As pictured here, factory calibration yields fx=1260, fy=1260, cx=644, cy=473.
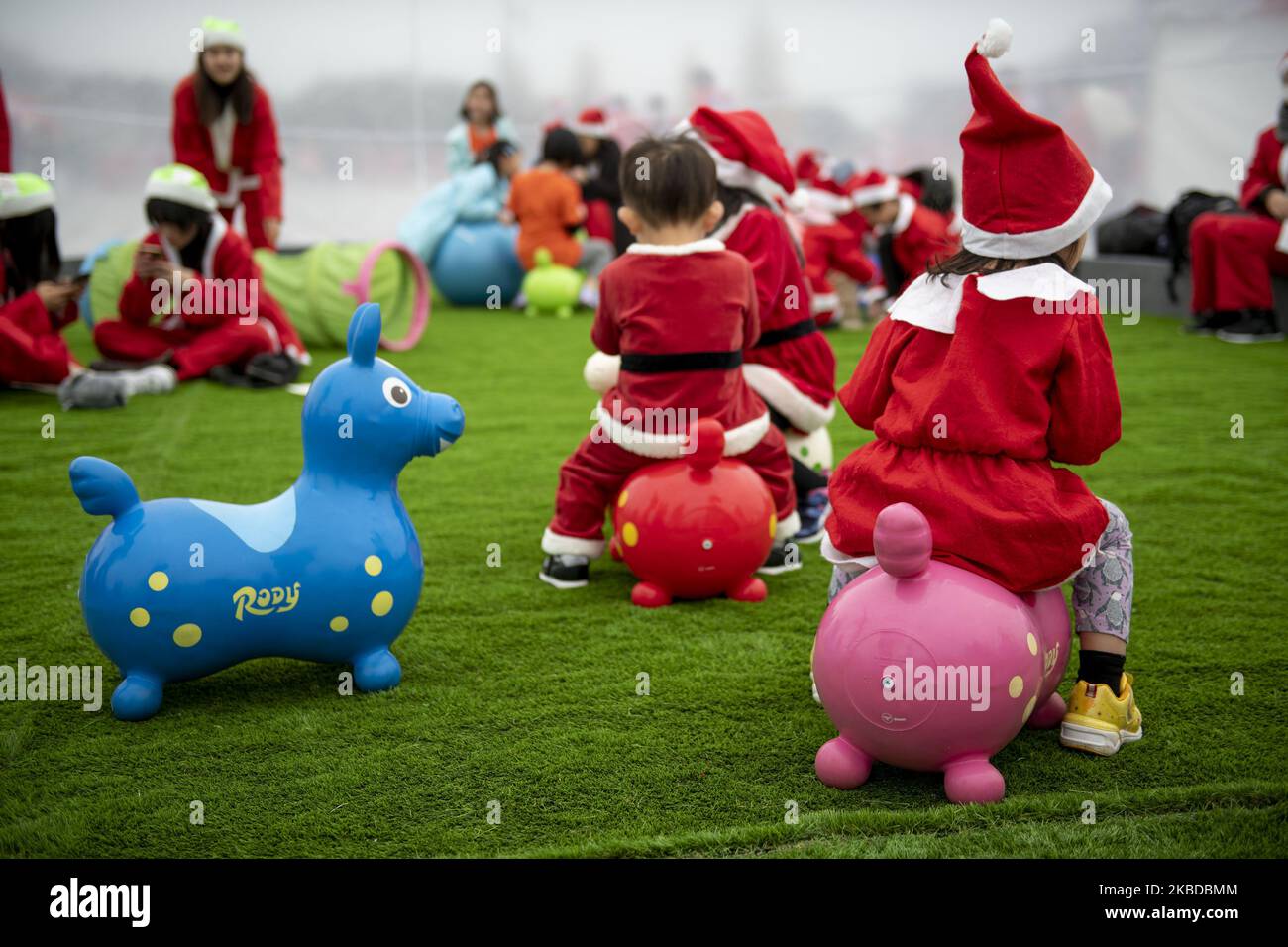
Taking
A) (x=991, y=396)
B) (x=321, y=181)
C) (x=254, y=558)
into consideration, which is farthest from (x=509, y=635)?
(x=321, y=181)

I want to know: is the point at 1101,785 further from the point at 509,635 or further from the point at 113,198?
the point at 113,198

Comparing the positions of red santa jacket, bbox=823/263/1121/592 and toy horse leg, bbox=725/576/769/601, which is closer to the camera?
red santa jacket, bbox=823/263/1121/592

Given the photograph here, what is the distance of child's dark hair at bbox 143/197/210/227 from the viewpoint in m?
5.73

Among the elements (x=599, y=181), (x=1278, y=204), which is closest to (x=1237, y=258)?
(x=1278, y=204)

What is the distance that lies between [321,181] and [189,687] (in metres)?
11.9

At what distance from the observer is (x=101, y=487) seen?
2.41 m

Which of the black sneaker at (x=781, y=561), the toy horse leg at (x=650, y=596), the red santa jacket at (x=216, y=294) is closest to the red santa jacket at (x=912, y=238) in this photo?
the red santa jacket at (x=216, y=294)

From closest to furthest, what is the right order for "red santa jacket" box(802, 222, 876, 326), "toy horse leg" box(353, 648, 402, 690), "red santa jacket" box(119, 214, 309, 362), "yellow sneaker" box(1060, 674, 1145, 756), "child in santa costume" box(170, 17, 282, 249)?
1. "yellow sneaker" box(1060, 674, 1145, 756)
2. "toy horse leg" box(353, 648, 402, 690)
3. "red santa jacket" box(119, 214, 309, 362)
4. "child in santa costume" box(170, 17, 282, 249)
5. "red santa jacket" box(802, 222, 876, 326)

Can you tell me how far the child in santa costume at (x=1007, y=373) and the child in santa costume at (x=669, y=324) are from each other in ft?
3.24

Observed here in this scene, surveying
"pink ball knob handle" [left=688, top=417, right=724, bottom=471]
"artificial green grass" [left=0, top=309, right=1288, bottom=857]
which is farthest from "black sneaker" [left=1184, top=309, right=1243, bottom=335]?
"pink ball knob handle" [left=688, top=417, right=724, bottom=471]

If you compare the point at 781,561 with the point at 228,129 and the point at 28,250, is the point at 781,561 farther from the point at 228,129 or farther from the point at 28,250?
the point at 228,129

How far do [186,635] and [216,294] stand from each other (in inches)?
155

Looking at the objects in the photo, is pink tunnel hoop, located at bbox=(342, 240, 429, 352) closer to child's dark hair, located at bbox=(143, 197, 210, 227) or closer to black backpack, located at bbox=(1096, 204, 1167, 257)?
child's dark hair, located at bbox=(143, 197, 210, 227)

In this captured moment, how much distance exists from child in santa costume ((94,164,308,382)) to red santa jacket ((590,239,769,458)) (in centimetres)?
325
